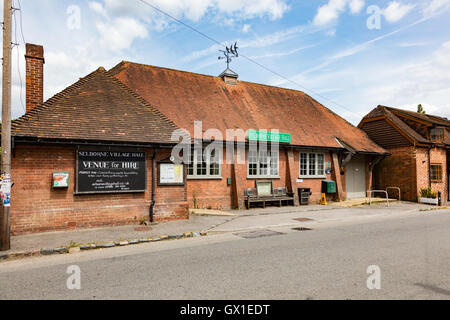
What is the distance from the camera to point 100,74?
40.8 ft

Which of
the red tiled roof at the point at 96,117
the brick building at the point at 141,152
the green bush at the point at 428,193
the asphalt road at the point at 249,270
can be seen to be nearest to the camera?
the asphalt road at the point at 249,270

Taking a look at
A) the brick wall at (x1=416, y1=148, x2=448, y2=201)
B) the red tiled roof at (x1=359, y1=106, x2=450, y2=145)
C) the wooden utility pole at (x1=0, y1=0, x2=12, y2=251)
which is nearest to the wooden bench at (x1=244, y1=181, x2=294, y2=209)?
the brick wall at (x1=416, y1=148, x2=448, y2=201)

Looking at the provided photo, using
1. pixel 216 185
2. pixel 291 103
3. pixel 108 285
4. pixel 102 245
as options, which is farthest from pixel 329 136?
pixel 108 285

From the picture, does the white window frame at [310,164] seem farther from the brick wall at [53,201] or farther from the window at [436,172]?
the brick wall at [53,201]

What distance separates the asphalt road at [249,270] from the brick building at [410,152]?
41.1ft

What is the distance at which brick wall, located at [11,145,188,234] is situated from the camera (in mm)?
9258

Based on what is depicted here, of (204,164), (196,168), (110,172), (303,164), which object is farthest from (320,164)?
(110,172)

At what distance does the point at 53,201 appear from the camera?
31.7 ft

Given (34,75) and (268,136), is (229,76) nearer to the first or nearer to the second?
(268,136)

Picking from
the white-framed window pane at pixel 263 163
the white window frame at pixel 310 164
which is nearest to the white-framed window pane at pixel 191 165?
the white-framed window pane at pixel 263 163

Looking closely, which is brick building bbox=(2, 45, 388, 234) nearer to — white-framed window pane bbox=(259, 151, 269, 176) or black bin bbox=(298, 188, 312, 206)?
white-framed window pane bbox=(259, 151, 269, 176)

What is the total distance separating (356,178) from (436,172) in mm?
5759

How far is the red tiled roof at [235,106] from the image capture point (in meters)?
15.9

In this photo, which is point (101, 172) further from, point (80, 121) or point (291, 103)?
point (291, 103)
